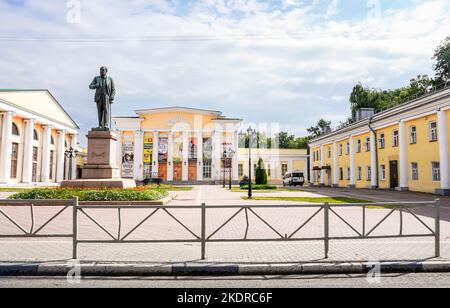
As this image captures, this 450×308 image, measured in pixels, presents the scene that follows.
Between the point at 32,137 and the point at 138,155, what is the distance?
50.5 feet

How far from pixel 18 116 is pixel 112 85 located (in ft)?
118

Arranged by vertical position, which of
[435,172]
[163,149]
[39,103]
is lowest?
[435,172]

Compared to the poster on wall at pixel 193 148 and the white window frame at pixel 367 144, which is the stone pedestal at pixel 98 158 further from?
the poster on wall at pixel 193 148

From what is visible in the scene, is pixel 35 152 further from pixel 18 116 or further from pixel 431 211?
pixel 431 211

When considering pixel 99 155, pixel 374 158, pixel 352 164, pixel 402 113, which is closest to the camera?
pixel 99 155

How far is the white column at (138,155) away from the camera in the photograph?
57.9 meters

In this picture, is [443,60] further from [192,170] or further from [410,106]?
[192,170]

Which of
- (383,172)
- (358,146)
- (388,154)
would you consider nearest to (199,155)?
(358,146)

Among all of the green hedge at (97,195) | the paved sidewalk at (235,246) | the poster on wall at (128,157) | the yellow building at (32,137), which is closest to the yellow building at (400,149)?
the paved sidewalk at (235,246)

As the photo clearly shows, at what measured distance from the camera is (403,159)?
29578mm

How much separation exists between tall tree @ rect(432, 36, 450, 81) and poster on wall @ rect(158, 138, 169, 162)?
3906 centimetres
